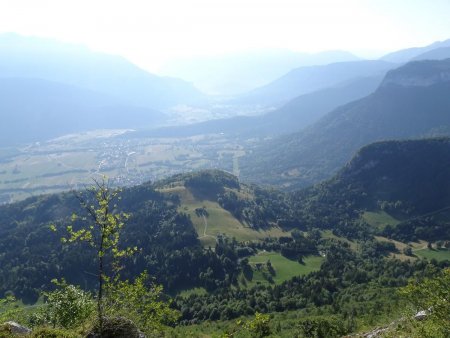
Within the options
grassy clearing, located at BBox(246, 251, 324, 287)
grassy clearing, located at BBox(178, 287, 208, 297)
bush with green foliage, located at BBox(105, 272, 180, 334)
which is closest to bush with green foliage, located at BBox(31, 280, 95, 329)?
bush with green foliage, located at BBox(105, 272, 180, 334)

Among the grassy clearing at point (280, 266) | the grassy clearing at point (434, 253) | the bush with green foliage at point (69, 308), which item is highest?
the bush with green foliage at point (69, 308)

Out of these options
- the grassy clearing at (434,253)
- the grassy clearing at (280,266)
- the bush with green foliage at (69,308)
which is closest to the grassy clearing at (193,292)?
the grassy clearing at (280,266)

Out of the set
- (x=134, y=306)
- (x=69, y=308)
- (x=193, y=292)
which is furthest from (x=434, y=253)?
(x=69, y=308)

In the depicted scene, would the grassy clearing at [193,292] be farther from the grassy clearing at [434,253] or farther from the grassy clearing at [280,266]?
the grassy clearing at [434,253]

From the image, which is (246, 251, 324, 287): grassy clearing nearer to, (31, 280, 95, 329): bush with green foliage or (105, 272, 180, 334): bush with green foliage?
(105, 272, 180, 334): bush with green foliage

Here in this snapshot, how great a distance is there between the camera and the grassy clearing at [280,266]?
14888 centimetres

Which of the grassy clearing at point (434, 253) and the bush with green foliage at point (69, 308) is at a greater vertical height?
the bush with green foliage at point (69, 308)

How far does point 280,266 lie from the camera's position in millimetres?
159375

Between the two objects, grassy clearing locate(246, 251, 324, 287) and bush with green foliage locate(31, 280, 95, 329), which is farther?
grassy clearing locate(246, 251, 324, 287)

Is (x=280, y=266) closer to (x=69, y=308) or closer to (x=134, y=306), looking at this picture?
(x=134, y=306)

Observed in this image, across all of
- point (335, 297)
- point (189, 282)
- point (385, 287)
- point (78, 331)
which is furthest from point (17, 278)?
point (78, 331)

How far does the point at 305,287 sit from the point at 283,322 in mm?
37761

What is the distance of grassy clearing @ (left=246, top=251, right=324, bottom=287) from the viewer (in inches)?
5861

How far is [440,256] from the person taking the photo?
16962cm
